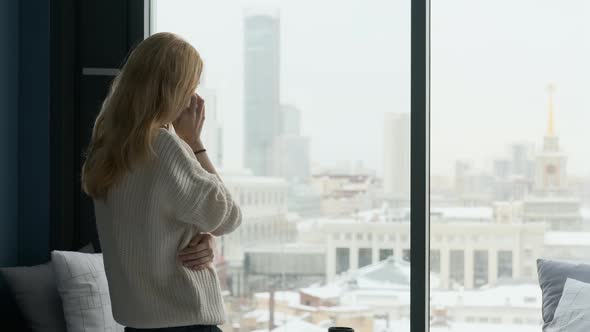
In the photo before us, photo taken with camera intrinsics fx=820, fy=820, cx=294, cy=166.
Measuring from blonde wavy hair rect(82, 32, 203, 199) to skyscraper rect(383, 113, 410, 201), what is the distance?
1422 millimetres

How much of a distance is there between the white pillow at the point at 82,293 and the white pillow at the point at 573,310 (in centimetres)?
152

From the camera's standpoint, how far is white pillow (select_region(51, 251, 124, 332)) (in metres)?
2.83

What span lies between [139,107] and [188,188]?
217mm

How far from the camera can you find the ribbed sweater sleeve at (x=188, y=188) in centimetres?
188

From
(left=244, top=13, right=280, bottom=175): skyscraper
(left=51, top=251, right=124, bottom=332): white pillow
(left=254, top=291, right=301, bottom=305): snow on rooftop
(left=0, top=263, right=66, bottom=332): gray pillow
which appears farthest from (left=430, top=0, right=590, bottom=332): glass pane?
(left=0, top=263, right=66, bottom=332): gray pillow

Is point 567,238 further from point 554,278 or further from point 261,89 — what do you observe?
point 261,89

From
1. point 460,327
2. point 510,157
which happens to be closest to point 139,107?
point 510,157

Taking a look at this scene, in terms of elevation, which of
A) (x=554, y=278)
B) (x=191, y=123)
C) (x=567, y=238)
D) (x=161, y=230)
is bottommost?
(x=554, y=278)

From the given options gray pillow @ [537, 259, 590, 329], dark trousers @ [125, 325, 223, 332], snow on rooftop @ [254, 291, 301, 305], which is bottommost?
snow on rooftop @ [254, 291, 301, 305]

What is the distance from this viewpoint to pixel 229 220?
1.98 meters

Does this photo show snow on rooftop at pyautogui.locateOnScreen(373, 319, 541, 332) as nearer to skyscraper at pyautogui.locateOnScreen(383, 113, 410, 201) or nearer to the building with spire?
the building with spire

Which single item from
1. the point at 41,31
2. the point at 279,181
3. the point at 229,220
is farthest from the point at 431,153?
the point at 41,31

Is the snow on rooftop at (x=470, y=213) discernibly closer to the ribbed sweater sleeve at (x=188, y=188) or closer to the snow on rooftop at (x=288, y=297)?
the snow on rooftop at (x=288, y=297)

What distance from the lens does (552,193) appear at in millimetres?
3094
